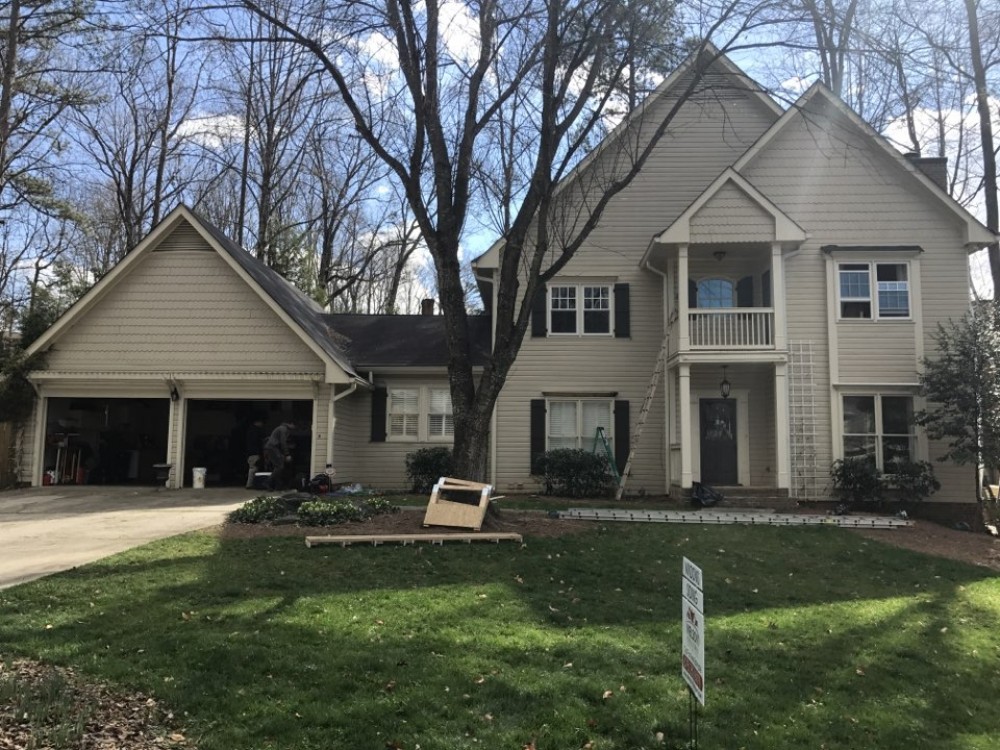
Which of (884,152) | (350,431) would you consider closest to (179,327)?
(350,431)

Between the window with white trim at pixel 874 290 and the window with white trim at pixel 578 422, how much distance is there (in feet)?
19.1

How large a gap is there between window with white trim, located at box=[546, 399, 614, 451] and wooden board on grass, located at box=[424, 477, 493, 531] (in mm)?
7254

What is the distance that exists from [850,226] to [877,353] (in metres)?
2.99

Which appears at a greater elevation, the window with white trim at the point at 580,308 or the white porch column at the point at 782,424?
the window with white trim at the point at 580,308

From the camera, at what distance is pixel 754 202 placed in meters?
15.4

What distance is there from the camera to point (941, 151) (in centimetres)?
2306

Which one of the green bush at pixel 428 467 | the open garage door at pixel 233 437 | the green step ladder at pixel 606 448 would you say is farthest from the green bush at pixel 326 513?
the open garage door at pixel 233 437

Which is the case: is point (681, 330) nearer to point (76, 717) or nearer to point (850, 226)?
point (850, 226)

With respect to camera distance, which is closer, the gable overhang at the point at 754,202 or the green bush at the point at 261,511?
the green bush at the point at 261,511

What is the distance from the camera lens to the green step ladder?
16.6 metres

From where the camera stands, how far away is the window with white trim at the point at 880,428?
52.7 ft

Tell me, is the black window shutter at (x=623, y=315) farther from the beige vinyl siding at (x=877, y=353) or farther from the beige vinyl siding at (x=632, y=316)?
the beige vinyl siding at (x=877, y=353)

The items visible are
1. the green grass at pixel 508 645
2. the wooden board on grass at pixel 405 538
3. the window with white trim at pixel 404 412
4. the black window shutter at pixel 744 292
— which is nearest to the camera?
the green grass at pixel 508 645

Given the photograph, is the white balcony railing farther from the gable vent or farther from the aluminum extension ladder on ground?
the gable vent
